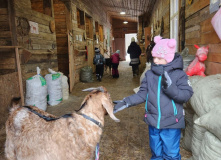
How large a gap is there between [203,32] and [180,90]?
5.80 ft

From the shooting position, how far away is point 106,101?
1.54 metres

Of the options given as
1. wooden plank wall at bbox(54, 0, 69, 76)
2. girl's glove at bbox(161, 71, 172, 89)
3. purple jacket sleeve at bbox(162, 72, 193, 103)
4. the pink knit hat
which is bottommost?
purple jacket sleeve at bbox(162, 72, 193, 103)

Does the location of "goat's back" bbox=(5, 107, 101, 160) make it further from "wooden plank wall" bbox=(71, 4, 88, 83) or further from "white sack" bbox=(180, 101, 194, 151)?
"wooden plank wall" bbox=(71, 4, 88, 83)

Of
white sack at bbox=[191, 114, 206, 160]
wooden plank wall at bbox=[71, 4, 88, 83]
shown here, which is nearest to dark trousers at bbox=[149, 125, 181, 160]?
white sack at bbox=[191, 114, 206, 160]

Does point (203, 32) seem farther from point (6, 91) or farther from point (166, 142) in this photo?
point (6, 91)

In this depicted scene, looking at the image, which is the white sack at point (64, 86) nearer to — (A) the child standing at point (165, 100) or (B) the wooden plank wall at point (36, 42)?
(B) the wooden plank wall at point (36, 42)

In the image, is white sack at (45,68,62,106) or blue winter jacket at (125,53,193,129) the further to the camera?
white sack at (45,68,62,106)

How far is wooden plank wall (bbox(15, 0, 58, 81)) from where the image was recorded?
14.0ft

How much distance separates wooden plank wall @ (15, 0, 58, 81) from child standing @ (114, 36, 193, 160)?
3.28 m

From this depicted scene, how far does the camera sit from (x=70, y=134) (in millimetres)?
1489

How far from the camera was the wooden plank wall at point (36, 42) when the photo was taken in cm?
426

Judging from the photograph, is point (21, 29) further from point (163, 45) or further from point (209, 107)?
point (209, 107)

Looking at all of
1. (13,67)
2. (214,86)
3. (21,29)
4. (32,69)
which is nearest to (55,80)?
(32,69)

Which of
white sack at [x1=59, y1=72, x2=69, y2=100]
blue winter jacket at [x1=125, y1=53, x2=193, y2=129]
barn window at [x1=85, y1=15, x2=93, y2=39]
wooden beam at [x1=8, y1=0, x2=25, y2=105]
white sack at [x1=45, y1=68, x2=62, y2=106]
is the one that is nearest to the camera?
blue winter jacket at [x1=125, y1=53, x2=193, y2=129]
